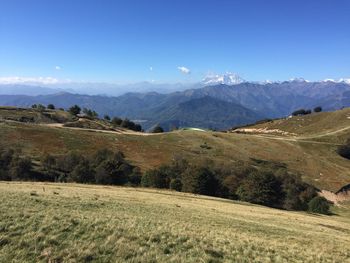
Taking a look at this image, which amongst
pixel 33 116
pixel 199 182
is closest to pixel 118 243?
pixel 199 182

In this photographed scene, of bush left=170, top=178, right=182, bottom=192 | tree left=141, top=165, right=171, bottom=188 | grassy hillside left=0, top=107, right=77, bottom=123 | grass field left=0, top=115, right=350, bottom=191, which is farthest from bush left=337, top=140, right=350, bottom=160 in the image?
grassy hillside left=0, top=107, right=77, bottom=123

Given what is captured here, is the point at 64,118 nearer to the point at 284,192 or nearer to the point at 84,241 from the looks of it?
the point at 284,192

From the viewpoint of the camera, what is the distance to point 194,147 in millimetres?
125875

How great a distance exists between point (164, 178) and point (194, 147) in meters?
50.3

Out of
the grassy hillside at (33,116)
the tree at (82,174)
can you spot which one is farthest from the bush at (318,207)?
the grassy hillside at (33,116)

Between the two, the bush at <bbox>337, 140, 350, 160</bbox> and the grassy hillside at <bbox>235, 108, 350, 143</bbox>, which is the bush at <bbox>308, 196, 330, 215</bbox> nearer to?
the bush at <bbox>337, 140, 350, 160</bbox>

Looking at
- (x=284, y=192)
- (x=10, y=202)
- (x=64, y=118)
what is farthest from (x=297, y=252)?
(x=64, y=118)

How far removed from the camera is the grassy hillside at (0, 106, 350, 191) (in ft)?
332

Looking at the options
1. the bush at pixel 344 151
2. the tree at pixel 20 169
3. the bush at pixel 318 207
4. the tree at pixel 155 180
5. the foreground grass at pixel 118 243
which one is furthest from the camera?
the bush at pixel 344 151

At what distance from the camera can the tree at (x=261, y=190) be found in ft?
245

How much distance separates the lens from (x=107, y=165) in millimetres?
76438

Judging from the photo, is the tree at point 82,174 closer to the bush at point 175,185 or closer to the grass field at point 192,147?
the bush at point 175,185

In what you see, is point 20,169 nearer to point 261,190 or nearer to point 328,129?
point 261,190

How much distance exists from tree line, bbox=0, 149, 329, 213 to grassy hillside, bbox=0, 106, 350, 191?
11717 mm
